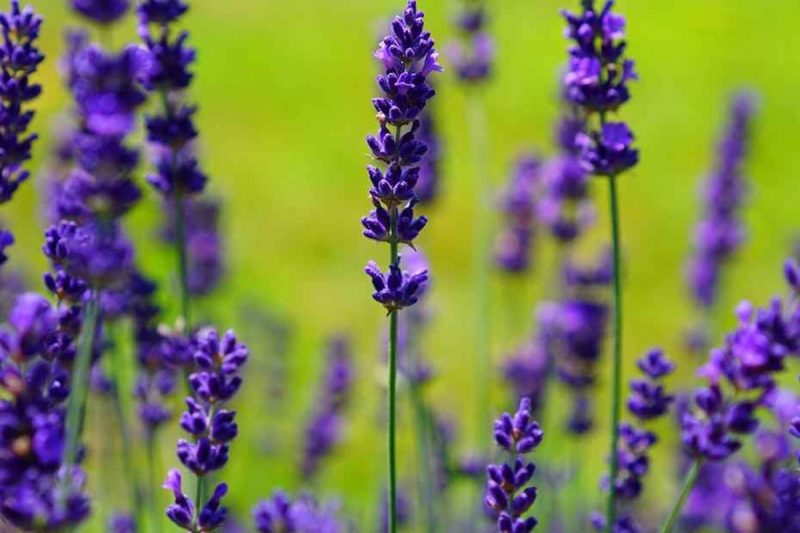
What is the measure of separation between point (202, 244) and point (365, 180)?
5.75 meters

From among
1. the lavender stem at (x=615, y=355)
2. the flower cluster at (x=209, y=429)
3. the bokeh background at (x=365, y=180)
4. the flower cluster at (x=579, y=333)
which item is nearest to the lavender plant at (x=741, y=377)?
A: the lavender stem at (x=615, y=355)

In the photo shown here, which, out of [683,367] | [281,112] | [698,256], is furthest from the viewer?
[281,112]

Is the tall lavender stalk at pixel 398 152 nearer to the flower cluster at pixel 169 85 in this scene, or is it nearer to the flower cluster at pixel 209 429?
the flower cluster at pixel 209 429

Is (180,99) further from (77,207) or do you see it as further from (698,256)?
(698,256)

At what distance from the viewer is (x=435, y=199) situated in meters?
4.03

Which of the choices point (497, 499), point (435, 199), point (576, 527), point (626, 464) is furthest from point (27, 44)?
point (576, 527)

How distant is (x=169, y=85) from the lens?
2.46 meters

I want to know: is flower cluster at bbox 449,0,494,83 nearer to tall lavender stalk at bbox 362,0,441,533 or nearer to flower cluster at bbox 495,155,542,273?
flower cluster at bbox 495,155,542,273

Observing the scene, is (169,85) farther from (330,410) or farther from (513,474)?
(330,410)

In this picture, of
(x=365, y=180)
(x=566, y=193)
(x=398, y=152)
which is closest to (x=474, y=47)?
(x=566, y=193)

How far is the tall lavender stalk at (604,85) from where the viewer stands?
229cm

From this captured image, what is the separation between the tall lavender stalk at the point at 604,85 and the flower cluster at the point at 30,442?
107 cm

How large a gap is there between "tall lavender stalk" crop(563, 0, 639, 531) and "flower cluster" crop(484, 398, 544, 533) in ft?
1.22

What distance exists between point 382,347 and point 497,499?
2603 millimetres
